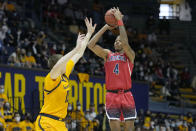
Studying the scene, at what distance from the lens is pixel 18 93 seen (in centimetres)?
1644

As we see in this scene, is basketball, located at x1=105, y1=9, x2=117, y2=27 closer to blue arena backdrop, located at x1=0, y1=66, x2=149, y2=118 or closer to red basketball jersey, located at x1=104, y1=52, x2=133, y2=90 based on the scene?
red basketball jersey, located at x1=104, y1=52, x2=133, y2=90

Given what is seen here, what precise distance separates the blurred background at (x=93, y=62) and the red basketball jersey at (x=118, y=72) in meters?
2.24

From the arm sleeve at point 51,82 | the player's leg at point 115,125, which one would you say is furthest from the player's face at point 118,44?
the arm sleeve at point 51,82

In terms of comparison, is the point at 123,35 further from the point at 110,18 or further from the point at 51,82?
the point at 51,82

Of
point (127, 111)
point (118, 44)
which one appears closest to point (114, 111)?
point (127, 111)

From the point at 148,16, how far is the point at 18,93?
15036mm

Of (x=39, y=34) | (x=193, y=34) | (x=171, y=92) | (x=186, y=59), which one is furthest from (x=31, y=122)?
(x=193, y=34)

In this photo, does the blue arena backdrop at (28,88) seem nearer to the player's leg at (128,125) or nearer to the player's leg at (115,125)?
the player's leg at (115,125)

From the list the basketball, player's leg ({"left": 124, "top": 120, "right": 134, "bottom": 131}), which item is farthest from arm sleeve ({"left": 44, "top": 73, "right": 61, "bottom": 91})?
player's leg ({"left": 124, "top": 120, "right": 134, "bottom": 131})

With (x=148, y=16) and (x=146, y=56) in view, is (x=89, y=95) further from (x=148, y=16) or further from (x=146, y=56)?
(x=148, y=16)

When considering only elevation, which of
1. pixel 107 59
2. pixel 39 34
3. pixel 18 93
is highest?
pixel 39 34

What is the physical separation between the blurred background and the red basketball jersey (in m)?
2.24

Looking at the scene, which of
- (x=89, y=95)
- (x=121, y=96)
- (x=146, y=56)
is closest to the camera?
(x=121, y=96)

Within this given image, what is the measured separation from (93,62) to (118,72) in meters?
11.6
